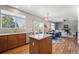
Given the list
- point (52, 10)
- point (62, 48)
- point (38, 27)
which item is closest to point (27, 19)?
point (38, 27)

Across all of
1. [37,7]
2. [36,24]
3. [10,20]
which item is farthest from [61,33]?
[10,20]

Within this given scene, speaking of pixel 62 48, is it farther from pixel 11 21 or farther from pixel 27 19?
pixel 11 21

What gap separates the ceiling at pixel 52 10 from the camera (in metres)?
2.60

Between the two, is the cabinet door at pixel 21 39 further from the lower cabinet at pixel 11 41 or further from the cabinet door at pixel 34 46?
the cabinet door at pixel 34 46

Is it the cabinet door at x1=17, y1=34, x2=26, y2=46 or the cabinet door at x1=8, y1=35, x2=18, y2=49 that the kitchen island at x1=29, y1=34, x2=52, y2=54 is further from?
the cabinet door at x1=8, y1=35, x2=18, y2=49

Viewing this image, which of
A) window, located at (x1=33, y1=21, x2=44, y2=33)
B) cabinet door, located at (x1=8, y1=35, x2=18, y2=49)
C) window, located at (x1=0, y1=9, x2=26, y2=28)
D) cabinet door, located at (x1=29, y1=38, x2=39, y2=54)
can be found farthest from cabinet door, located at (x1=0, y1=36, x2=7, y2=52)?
window, located at (x1=33, y1=21, x2=44, y2=33)

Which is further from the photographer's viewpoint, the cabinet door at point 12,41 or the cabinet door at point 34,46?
the cabinet door at point 12,41

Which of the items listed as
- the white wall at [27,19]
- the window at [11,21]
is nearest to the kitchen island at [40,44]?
the white wall at [27,19]

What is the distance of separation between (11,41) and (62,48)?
1.32 metres

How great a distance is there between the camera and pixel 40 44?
2.76m

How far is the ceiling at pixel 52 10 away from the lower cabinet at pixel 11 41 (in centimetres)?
65

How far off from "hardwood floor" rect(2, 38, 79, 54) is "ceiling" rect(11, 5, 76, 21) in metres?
0.60
